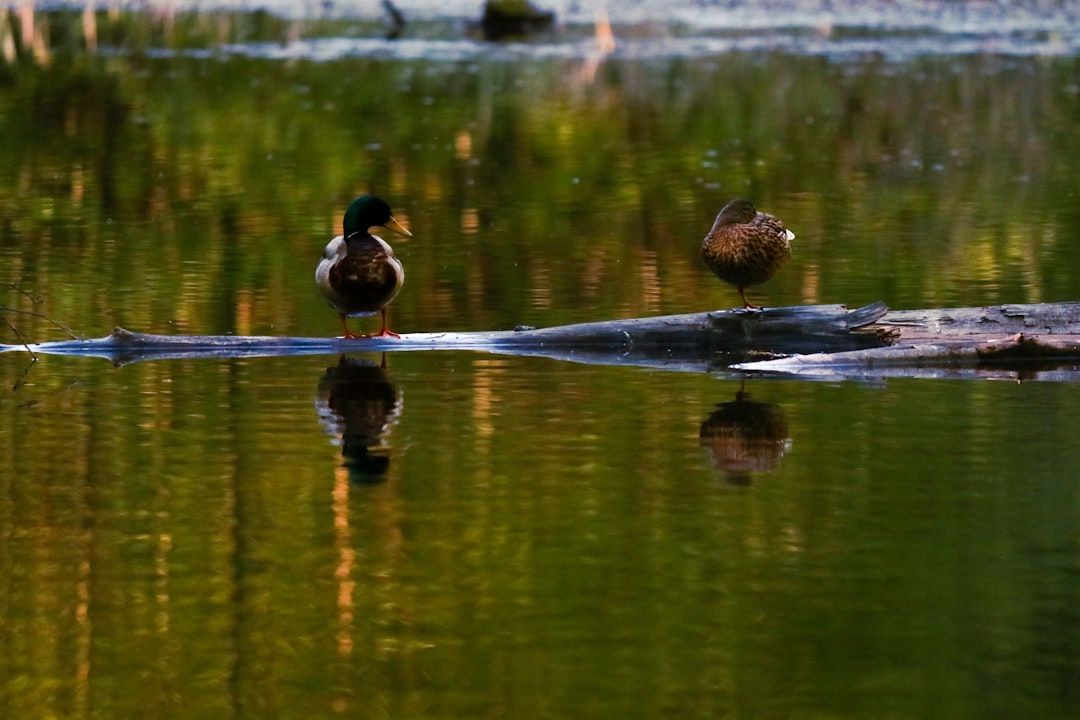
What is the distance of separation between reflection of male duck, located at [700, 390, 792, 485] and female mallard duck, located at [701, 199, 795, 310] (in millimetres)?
1851

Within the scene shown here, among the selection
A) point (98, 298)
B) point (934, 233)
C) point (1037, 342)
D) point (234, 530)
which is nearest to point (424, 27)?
point (934, 233)

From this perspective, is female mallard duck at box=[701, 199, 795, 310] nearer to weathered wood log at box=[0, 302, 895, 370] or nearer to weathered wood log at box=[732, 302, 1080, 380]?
weathered wood log at box=[0, 302, 895, 370]

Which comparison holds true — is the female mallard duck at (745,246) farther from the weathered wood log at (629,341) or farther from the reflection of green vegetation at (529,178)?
the reflection of green vegetation at (529,178)

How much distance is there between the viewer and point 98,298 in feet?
53.6

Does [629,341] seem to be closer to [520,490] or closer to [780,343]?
[780,343]

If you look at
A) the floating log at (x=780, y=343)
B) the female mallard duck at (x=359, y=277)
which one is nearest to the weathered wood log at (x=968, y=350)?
the floating log at (x=780, y=343)

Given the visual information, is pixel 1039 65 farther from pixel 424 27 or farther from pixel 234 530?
pixel 234 530

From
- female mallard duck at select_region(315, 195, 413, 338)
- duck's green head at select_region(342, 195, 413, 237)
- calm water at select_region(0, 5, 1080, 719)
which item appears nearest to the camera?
calm water at select_region(0, 5, 1080, 719)

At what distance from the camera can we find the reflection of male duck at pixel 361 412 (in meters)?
10.4

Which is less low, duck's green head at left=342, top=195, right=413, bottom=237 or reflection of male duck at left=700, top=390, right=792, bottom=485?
duck's green head at left=342, top=195, right=413, bottom=237

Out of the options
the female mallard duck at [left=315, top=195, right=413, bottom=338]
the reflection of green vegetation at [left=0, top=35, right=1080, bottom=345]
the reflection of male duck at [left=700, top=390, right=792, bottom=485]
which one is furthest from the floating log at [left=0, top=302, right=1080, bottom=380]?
the reflection of green vegetation at [left=0, top=35, right=1080, bottom=345]

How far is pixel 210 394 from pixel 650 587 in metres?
4.64

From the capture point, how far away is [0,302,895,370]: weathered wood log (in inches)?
518

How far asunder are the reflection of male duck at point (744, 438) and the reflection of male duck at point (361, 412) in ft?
4.77
